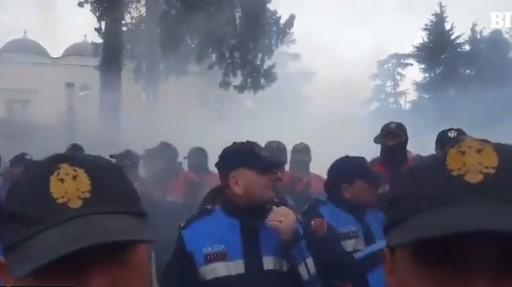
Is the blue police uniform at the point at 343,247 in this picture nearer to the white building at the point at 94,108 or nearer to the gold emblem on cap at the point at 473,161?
the gold emblem on cap at the point at 473,161

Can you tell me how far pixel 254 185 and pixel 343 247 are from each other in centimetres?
51

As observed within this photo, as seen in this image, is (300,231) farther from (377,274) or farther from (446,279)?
(446,279)

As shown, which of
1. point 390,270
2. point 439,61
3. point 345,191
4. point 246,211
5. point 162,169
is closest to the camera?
point 390,270

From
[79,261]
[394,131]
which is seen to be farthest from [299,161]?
[79,261]

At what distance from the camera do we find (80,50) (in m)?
35.7

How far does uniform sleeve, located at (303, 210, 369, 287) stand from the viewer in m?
3.54

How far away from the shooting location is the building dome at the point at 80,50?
35.2 meters

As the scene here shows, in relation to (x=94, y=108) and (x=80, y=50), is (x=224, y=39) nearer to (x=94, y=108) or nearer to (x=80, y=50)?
(x=94, y=108)

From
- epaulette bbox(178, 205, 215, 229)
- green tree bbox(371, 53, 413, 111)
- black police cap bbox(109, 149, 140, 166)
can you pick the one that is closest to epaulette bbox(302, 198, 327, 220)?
epaulette bbox(178, 205, 215, 229)

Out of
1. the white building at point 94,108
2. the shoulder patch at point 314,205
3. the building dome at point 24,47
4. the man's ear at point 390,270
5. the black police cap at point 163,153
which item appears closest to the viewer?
the man's ear at point 390,270

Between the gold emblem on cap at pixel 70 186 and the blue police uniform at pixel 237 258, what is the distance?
5.20ft

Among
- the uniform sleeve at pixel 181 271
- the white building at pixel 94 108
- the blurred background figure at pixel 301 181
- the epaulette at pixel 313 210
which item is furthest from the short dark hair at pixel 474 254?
the white building at pixel 94 108

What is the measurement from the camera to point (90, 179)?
5.74ft

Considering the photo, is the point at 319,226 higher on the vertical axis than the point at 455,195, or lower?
lower
